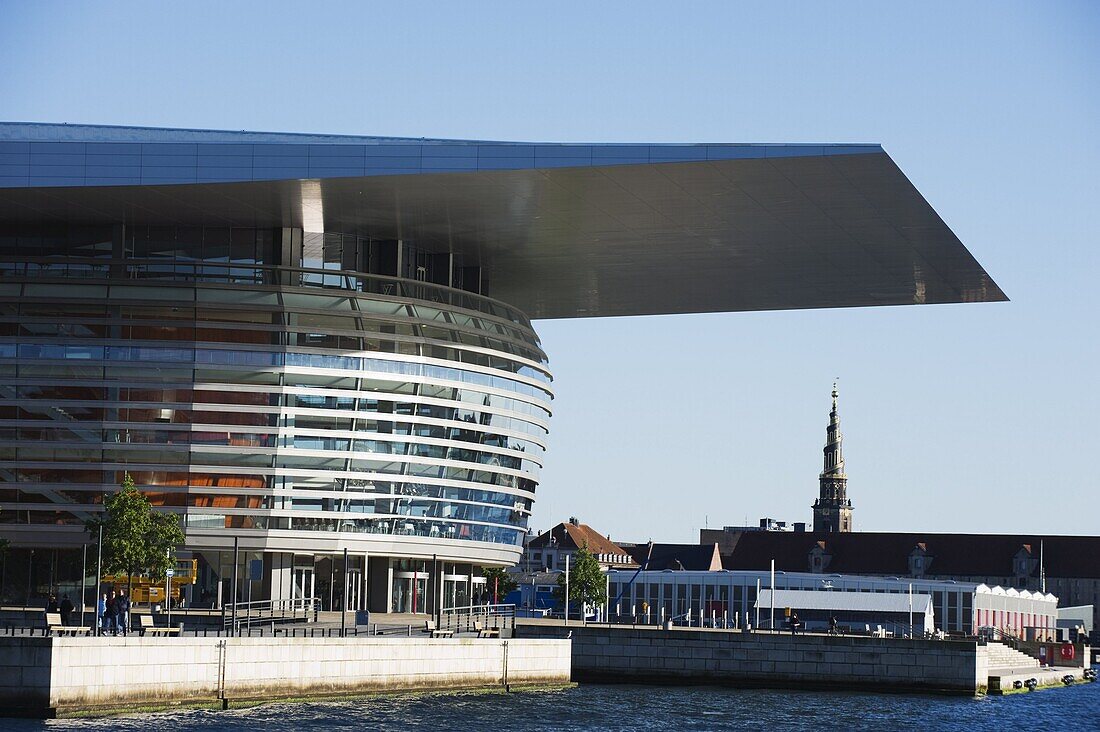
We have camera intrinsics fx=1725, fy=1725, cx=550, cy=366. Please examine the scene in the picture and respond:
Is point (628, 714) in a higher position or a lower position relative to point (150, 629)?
lower

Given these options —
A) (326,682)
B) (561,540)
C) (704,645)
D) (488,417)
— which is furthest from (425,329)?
(561,540)

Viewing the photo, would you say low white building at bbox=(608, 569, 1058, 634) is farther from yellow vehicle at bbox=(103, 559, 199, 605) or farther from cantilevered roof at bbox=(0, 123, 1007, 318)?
yellow vehicle at bbox=(103, 559, 199, 605)

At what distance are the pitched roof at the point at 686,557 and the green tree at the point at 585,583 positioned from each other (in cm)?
6875

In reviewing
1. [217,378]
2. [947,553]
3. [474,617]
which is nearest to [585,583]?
[474,617]

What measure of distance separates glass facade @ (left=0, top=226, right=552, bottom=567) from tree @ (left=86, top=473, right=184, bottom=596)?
3.59 metres

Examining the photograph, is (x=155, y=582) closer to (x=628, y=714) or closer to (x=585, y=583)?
(x=628, y=714)

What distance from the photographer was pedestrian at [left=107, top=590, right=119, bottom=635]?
125ft

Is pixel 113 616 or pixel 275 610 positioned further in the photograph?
pixel 275 610

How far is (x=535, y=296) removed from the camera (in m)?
68.1

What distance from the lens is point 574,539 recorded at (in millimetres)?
151375

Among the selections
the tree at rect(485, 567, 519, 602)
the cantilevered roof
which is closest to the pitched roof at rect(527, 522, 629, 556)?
the tree at rect(485, 567, 519, 602)

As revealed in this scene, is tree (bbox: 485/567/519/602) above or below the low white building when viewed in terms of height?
above

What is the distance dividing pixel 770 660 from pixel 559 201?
1610 centimetres

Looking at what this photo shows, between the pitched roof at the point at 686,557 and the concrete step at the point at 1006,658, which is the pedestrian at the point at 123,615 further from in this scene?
the pitched roof at the point at 686,557
